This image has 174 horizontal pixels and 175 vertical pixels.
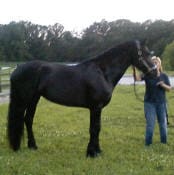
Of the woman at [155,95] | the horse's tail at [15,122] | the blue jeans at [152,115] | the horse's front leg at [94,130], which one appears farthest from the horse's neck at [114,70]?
the horse's tail at [15,122]

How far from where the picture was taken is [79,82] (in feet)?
23.2

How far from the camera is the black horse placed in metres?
Answer: 7.04

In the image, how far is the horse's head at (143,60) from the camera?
721cm

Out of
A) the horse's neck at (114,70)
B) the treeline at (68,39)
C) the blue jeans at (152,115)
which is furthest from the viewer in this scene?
the treeline at (68,39)

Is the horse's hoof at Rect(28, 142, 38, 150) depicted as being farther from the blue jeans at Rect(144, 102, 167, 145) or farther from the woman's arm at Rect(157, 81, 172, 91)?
the woman's arm at Rect(157, 81, 172, 91)

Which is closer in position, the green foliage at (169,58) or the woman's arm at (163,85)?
the woman's arm at (163,85)

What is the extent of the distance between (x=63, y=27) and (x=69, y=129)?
263 feet

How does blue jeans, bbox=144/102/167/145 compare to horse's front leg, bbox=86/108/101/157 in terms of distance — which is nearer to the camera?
horse's front leg, bbox=86/108/101/157

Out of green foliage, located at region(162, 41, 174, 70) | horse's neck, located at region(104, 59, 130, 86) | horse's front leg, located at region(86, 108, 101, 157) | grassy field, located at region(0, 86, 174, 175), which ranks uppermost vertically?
horse's neck, located at region(104, 59, 130, 86)

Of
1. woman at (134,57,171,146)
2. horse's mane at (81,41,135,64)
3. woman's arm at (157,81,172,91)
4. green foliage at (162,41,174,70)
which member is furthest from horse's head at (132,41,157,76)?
green foliage at (162,41,174,70)

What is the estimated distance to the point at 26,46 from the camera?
71875 millimetres

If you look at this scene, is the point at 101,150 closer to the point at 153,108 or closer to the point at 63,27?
the point at 153,108

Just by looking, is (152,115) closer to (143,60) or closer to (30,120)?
(143,60)

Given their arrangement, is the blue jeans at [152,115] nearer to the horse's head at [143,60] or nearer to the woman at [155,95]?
the woman at [155,95]
